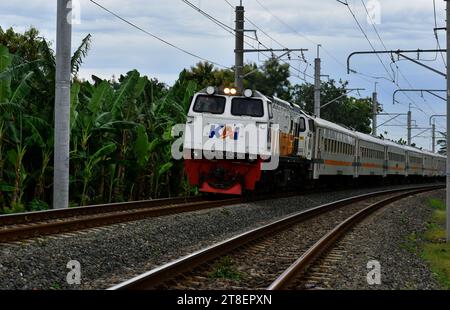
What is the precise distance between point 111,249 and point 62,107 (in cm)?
536

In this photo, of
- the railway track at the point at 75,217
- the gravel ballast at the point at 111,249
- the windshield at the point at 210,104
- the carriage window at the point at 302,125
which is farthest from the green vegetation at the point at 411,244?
the carriage window at the point at 302,125

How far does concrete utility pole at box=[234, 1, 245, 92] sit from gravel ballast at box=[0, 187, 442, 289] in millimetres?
10417

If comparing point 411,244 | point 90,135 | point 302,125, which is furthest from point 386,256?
point 302,125

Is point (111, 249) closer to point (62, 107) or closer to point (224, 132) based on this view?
point (62, 107)

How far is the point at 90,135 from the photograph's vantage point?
16.3m

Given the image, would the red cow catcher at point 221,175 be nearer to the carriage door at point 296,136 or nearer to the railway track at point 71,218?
the railway track at point 71,218

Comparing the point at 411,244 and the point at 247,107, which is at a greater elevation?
the point at 247,107

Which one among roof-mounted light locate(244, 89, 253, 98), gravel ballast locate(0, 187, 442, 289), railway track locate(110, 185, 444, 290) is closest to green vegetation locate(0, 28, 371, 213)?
roof-mounted light locate(244, 89, 253, 98)

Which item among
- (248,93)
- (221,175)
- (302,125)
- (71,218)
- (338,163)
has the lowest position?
(71,218)

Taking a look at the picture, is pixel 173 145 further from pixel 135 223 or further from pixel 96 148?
pixel 135 223

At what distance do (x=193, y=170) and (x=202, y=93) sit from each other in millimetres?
2196

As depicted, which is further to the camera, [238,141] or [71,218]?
[238,141]

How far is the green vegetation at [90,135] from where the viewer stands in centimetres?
1454

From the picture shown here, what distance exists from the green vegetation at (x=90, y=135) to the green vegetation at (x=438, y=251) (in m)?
7.13
